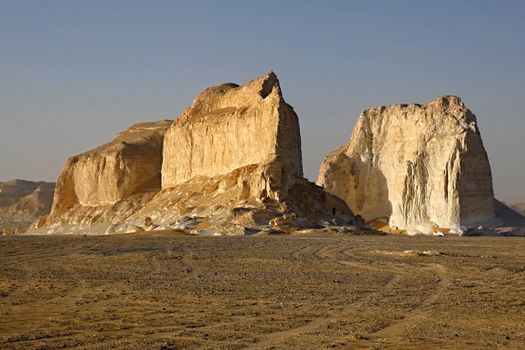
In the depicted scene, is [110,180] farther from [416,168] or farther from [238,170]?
[416,168]

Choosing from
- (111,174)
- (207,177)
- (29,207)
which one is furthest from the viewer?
(29,207)

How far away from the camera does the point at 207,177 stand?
49.5m

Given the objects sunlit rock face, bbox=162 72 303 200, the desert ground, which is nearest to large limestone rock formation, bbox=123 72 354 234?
sunlit rock face, bbox=162 72 303 200

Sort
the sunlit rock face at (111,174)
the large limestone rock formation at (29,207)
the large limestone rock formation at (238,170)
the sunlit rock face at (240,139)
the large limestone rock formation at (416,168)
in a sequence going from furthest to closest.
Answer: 1. the large limestone rock formation at (29,207)
2. the sunlit rock face at (111,174)
3. the large limestone rock formation at (416,168)
4. the sunlit rock face at (240,139)
5. the large limestone rock formation at (238,170)

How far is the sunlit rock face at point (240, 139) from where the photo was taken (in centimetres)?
4091

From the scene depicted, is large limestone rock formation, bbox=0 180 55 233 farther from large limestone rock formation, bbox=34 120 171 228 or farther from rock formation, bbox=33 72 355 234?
rock formation, bbox=33 72 355 234

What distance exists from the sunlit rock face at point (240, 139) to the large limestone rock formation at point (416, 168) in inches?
403

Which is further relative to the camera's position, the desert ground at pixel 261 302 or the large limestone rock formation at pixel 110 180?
the large limestone rock formation at pixel 110 180

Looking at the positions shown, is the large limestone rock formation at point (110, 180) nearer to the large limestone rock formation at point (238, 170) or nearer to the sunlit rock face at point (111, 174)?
the sunlit rock face at point (111, 174)

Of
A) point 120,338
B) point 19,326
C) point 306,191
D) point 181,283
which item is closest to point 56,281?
point 181,283

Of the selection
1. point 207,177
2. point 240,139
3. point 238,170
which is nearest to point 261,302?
point 238,170

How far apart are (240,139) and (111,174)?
49.1 feet

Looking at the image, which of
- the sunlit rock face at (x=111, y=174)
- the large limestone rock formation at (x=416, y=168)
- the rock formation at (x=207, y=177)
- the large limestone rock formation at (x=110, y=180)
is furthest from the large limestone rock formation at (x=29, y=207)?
the large limestone rock formation at (x=416, y=168)

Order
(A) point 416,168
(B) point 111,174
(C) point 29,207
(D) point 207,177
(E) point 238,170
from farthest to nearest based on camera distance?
(C) point 29,207, (B) point 111,174, (A) point 416,168, (D) point 207,177, (E) point 238,170
